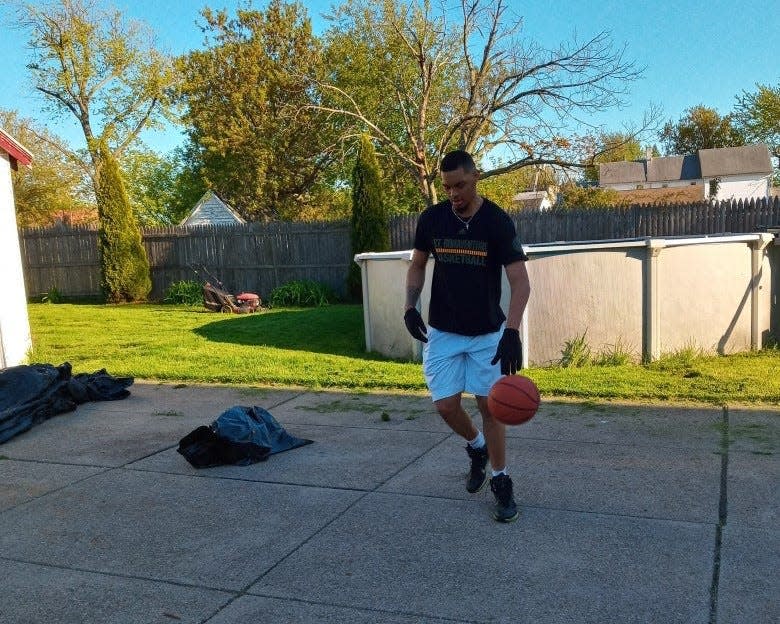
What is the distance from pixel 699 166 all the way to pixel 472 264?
72.0 metres

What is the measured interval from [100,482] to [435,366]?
2.58 metres

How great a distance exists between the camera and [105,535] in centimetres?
404

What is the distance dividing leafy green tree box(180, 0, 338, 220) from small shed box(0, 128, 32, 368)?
2295 centimetres

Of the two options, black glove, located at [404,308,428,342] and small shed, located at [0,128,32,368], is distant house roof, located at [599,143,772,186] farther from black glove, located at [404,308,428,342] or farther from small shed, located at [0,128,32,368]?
black glove, located at [404,308,428,342]

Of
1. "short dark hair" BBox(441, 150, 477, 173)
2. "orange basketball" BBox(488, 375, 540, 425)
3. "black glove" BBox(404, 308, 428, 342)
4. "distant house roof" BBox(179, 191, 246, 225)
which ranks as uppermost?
"distant house roof" BBox(179, 191, 246, 225)

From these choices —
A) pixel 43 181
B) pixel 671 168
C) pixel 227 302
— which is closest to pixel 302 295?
pixel 227 302

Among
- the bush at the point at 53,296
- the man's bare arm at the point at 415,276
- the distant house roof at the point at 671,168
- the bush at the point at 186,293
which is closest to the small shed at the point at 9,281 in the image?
the man's bare arm at the point at 415,276

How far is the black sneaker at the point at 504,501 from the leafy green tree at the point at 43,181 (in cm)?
3404

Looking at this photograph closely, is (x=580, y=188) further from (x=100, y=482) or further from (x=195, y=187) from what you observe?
(x=195, y=187)

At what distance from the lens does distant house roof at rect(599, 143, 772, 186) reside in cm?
6606

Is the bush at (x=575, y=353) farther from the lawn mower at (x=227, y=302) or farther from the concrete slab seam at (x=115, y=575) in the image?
the lawn mower at (x=227, y=302)

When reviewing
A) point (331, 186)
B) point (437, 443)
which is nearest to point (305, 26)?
point (331, 186)

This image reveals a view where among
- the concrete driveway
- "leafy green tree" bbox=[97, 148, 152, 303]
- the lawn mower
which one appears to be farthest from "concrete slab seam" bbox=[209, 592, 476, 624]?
"leafy green tree" bbox=[97, 148, 152, 303]

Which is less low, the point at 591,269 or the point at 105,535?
the point at 591,269
